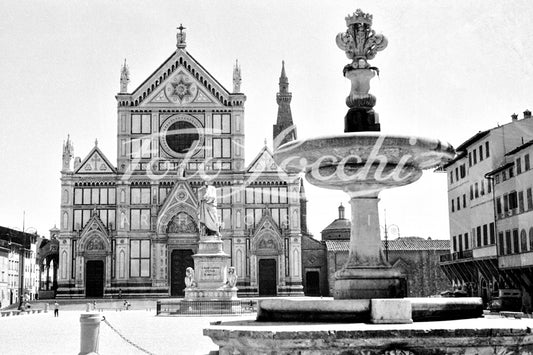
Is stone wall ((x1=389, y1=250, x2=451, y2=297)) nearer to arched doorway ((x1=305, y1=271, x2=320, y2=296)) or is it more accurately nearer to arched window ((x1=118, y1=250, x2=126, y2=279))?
arched doorway ((x1=305, y1=271, x2=320, y2=296))

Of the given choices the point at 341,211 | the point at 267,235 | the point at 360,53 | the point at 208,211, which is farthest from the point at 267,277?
the point at 360,53

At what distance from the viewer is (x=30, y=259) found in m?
93.2

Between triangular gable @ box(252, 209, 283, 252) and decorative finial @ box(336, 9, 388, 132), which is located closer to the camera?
decorative finial @ box(336, 9, 388, 132)

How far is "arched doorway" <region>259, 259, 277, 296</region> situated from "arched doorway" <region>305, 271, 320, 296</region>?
4440 millimetres

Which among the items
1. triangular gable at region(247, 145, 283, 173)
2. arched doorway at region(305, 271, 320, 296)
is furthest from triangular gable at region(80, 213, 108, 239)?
arched doorway at region(305, 271, 320, 296)

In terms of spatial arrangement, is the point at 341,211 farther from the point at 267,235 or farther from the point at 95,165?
the point at 95,165

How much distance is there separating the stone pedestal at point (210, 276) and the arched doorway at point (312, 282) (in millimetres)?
23080

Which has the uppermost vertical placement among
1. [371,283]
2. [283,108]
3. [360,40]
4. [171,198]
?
[283,108]

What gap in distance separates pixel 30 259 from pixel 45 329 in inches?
2581

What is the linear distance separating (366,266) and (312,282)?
167ft

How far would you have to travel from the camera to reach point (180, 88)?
5947cm

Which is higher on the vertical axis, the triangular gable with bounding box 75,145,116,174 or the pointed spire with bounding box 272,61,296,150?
the pointed spire with bounding box 272,61,296,150

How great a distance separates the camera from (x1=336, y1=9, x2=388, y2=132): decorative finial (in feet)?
40.4

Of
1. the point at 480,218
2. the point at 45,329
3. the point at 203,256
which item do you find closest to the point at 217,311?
the point at 203,256
